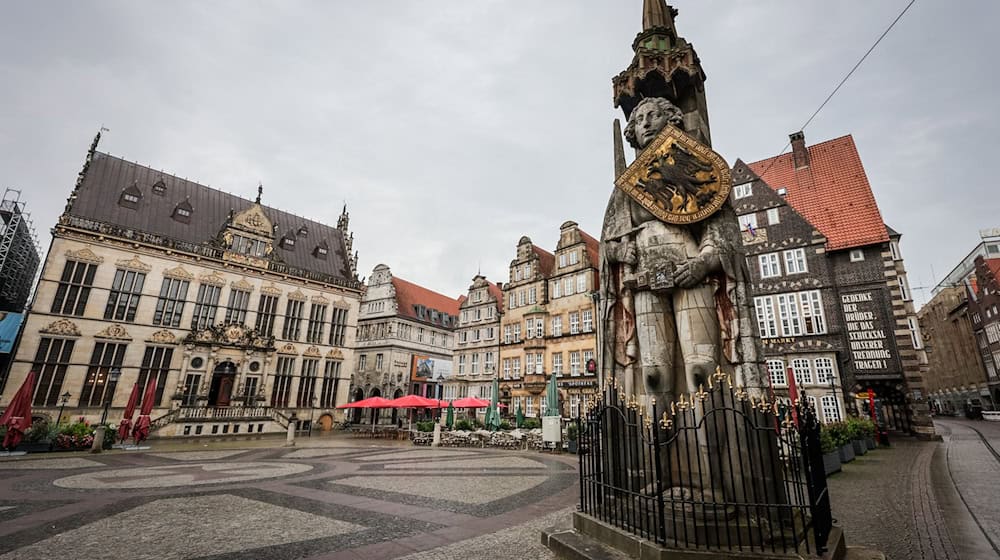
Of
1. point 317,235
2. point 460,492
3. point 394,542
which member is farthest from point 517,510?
point 317,235

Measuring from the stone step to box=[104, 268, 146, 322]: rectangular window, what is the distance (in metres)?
32.7

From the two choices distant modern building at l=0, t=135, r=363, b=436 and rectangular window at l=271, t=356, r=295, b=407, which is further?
rectangular window at l=271, t=356, r=295, b=407

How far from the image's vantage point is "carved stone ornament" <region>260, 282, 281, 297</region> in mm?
32609

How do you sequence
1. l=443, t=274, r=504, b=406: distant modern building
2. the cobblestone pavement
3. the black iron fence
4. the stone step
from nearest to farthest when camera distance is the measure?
the black iron fence < the stone step < the cobblestone pavement < l=443, t=274, r=504, b=406: distant modern building

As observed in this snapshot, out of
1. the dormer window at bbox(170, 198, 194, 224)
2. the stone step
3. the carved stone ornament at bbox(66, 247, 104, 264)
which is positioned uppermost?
the dormer window at bbox(170, 198, 194, 224)

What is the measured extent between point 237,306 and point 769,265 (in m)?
35.8

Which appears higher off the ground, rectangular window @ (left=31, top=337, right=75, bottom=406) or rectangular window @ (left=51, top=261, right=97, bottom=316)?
rectangular window @ (left=51, top=261, right=97, bottom=316)

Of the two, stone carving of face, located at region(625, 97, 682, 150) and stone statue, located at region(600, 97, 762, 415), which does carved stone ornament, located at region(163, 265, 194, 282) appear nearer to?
stone statue, located at region(600, 97, 762, 415)

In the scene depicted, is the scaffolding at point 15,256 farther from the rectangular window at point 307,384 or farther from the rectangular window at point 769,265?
the rectangular window at point 769,265

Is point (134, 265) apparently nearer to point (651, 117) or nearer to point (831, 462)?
point (651, 117)

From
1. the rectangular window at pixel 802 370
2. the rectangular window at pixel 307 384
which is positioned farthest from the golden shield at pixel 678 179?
the rectangular window at pixel 307 384

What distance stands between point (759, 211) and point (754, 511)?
84.5 ft

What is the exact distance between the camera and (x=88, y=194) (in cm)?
2766

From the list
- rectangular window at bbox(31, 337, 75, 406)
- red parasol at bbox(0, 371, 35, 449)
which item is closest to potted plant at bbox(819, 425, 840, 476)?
red parasol at bbox(0, 371, 35, 449)
